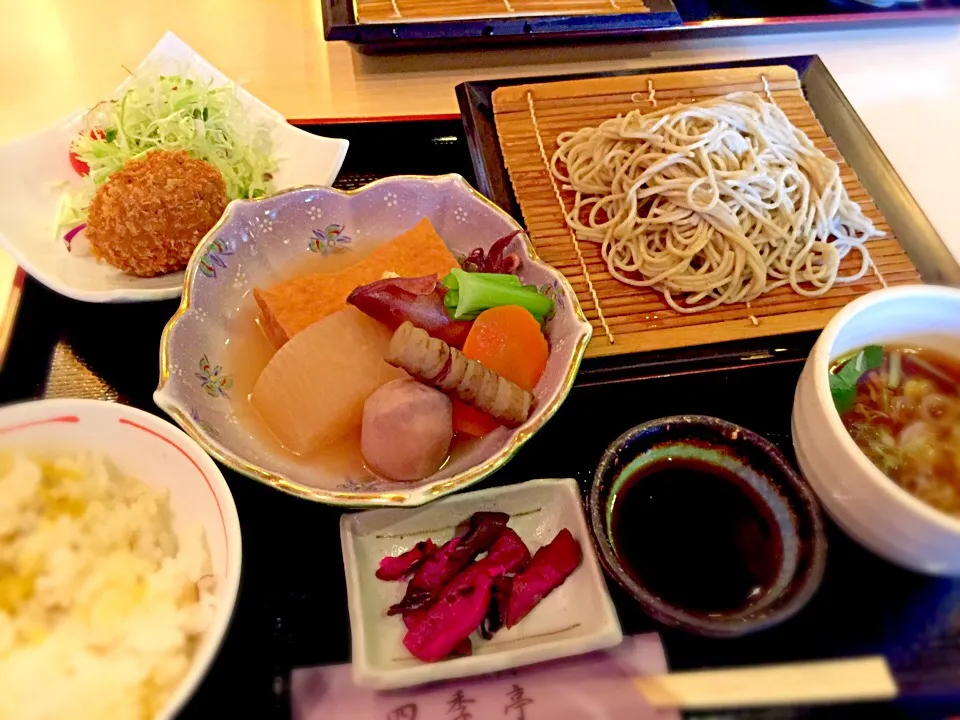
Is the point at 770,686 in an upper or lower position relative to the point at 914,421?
lower

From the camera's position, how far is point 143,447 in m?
1.26

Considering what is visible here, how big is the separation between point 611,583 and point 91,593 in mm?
896

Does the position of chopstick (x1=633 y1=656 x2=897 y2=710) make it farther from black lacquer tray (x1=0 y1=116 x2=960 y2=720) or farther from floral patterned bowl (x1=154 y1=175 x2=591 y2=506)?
floral patterned bowl (x1=154 y1=175 x2=591 y2=506)

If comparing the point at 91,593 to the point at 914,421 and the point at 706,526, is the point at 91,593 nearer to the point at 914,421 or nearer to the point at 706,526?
the point at 706,526

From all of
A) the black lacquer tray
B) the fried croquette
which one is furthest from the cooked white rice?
the fried croquette

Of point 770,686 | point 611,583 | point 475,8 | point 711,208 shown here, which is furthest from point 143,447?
point 475,8

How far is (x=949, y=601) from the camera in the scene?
4.33 feet

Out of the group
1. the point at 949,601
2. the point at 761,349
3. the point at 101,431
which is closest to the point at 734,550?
the point at 949,601

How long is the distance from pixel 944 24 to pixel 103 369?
10.8ft

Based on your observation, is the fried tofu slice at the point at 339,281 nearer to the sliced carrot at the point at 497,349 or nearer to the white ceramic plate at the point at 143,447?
the sliced carrot at the point at 497,349

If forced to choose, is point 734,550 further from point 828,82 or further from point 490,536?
point 828,82

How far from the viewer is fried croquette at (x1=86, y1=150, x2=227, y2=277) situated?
166 cm

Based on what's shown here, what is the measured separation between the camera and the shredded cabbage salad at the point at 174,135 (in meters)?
1.90

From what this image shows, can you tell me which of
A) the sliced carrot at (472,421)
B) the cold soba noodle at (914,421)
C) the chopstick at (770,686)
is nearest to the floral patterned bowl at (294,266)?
the sliced carrot at (472,421)
